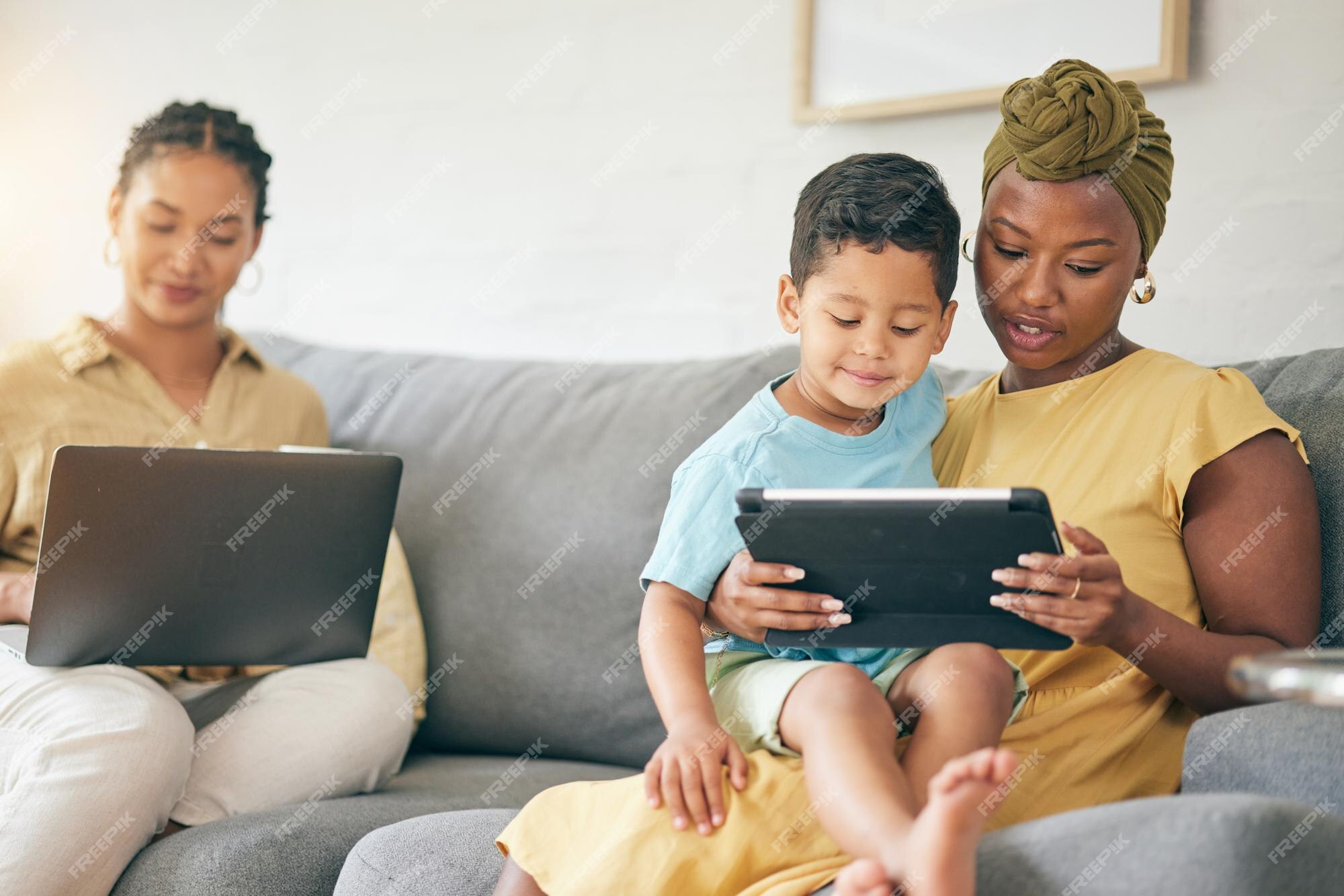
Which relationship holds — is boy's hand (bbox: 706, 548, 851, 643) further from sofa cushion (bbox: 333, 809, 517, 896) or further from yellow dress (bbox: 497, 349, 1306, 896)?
sofa cushion (bbox: 333, 809, 517, 896)

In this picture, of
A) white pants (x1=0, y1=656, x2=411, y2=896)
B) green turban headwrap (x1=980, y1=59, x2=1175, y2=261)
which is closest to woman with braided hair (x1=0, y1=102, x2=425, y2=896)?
white pants (x1=0, y1=656, x2=411, y2=896)

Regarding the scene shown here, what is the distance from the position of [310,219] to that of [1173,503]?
2.29m

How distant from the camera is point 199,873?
145cm

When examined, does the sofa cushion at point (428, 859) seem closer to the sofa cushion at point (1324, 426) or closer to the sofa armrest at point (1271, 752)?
the sofa armrest at point (1271, 752)

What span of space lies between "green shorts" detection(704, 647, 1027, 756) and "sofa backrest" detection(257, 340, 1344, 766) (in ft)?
1.66

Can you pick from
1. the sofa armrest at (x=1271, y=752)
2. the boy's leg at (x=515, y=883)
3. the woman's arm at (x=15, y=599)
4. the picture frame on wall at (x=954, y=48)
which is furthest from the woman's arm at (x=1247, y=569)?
the woman's arm at (x=15, y=599)

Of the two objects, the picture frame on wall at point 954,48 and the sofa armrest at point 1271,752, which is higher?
the picture frame on wall at point 954,48

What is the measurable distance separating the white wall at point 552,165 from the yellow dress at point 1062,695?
1.96 feet

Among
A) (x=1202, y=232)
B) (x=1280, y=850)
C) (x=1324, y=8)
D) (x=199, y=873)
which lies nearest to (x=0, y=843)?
(x=199, y=873)

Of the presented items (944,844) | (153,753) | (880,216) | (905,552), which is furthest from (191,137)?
(944,844)

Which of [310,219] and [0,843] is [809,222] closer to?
[0,843]

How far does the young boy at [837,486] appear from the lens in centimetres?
113

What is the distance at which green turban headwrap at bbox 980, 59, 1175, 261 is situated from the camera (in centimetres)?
139

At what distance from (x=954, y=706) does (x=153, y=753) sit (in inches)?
39.9
